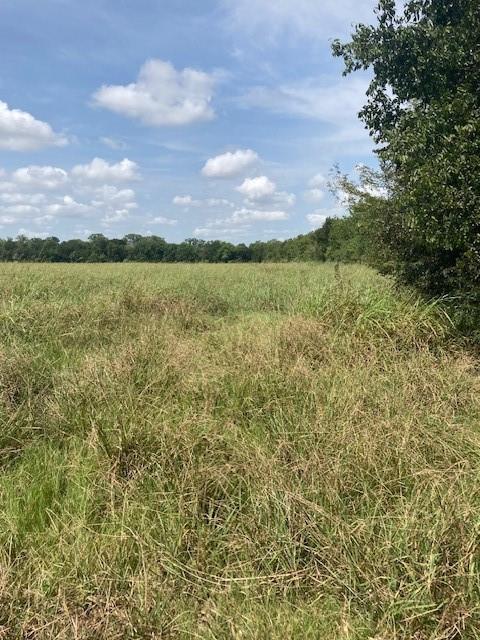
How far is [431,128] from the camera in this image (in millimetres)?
5184

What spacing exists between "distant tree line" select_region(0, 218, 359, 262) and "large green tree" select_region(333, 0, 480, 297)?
12323mm

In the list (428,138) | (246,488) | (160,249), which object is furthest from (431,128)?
(160,249)

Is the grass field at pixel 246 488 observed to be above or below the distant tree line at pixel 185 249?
below

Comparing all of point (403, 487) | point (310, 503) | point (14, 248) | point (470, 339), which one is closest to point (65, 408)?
point (310, 503)

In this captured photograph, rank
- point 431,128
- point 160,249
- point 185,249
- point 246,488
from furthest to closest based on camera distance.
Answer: point 185,249
point 160,249
point 431,128
point 246,488

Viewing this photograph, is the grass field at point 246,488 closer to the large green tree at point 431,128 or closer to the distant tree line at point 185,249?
the large green tree at point 431,128

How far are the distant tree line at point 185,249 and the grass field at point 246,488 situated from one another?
12.8 metres

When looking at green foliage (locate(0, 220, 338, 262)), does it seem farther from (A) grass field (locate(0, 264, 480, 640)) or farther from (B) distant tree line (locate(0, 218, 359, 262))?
(A) grass field (locate(0, 264, 480, 640))

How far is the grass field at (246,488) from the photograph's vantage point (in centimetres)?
211

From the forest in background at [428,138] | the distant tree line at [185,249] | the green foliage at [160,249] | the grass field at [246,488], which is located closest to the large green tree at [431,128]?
the forest in background at [428,138]

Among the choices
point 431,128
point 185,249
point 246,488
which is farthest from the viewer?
point 185,249

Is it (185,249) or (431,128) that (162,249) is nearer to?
(185,249)

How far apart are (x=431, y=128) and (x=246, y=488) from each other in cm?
424

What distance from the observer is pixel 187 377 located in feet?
14.4
